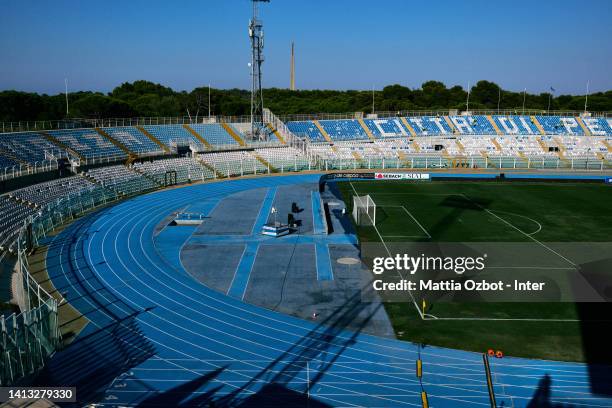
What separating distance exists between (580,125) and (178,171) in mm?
54082

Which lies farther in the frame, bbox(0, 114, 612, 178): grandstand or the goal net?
bbox(0, 114, 612, 178): grandstand

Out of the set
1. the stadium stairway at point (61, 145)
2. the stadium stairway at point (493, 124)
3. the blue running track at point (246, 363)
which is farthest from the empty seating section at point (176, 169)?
the stadium stairway at point (493, 124)

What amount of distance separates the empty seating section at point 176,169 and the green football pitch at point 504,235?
1277 cm

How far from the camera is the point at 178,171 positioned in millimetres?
46375

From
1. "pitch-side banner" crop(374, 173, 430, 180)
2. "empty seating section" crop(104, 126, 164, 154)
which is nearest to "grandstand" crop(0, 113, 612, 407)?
"empty seating section" crop(104, 126, 164, 154)

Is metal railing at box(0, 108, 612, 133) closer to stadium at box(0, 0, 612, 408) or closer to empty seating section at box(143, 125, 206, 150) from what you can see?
stadium at box(0, 0, 612, 408)

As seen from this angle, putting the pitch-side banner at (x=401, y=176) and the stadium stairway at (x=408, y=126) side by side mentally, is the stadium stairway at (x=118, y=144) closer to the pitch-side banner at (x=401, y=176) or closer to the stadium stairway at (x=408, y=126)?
the pitch-side banner at (x=401, y=176)

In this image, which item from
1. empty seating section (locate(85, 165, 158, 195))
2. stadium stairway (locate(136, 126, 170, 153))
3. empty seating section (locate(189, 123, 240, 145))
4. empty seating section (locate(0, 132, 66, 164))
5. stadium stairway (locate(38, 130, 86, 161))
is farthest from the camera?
empty seating section (locate(189, 123, 240, 145))

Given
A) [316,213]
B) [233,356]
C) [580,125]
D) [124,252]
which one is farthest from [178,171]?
[580,125]

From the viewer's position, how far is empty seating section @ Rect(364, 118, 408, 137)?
68125 mm

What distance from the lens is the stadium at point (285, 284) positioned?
519 inches

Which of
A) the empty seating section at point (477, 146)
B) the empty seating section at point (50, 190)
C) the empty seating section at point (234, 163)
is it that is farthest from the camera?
the empty seating section at point (477, 146)

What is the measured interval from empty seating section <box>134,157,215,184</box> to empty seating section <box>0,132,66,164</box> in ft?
21.5

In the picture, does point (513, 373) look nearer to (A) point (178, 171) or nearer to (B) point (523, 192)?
(B) point (523, 192)
